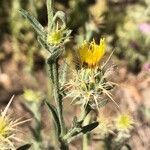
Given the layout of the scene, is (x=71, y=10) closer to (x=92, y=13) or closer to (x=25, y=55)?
(x=92, y=13)

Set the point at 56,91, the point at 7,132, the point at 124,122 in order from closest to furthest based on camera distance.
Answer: the point at 7,132, the point at 56,91, the point at 124,122

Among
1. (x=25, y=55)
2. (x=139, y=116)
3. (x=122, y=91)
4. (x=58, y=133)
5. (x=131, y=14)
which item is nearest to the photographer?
(x=58, y=133)

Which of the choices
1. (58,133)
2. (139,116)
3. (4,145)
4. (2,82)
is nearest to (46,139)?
(139,116)

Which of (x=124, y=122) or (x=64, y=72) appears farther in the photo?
(x=124, y=122)

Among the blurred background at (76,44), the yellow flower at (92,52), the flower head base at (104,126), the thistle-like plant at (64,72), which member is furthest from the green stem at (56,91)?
the blurred background at (76,44)

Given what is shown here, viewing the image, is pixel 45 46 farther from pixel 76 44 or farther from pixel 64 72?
pixel 76 44

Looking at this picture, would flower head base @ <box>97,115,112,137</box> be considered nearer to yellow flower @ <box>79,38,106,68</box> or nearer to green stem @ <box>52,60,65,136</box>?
green stem @ <box>52,60,65,136</box>

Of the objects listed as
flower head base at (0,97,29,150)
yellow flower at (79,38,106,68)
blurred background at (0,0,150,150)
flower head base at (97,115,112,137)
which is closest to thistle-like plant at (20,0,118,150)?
yellow flower at (79,38,106,68)

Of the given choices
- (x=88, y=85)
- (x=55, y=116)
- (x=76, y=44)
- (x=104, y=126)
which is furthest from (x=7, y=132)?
(x=76, y=44)
